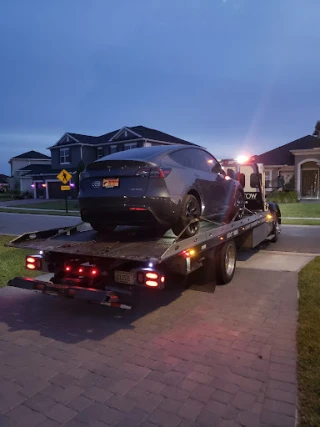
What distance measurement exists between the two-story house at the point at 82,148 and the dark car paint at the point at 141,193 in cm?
2885

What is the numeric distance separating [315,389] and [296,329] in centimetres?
135

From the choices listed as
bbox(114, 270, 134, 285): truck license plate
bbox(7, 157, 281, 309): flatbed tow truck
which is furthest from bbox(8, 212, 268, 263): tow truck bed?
bbox(114, 270, 134, 285): truck license plate

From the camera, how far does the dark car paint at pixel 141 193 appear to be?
490 cm

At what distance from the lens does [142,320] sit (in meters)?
4.91

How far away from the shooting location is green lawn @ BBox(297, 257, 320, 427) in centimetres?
295

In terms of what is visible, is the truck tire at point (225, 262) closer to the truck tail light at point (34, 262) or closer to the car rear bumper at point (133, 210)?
the car rear bumper at point (133, 210)

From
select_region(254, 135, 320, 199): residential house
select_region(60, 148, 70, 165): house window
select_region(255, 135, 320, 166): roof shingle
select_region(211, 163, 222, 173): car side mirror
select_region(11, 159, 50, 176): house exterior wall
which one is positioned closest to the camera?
select_region(211, 163, 222, 173): car side mirror

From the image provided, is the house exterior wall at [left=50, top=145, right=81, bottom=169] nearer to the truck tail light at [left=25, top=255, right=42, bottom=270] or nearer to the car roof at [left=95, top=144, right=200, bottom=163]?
the car roof at [left=95, top=144, right=200, bottom=163]

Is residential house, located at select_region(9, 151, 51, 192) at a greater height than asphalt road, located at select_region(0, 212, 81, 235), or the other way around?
residential house, located at select_region(9, 151, 51, 192)

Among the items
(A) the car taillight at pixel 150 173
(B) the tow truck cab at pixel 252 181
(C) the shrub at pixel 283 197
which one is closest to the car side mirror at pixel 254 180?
(B) the tow truck cab at pixel 252 181

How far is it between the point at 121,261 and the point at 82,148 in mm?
35722

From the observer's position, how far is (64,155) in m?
40.9

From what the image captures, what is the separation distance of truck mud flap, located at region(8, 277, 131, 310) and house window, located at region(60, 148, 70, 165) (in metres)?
37.1

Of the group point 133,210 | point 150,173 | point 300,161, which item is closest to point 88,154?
point 300,161
